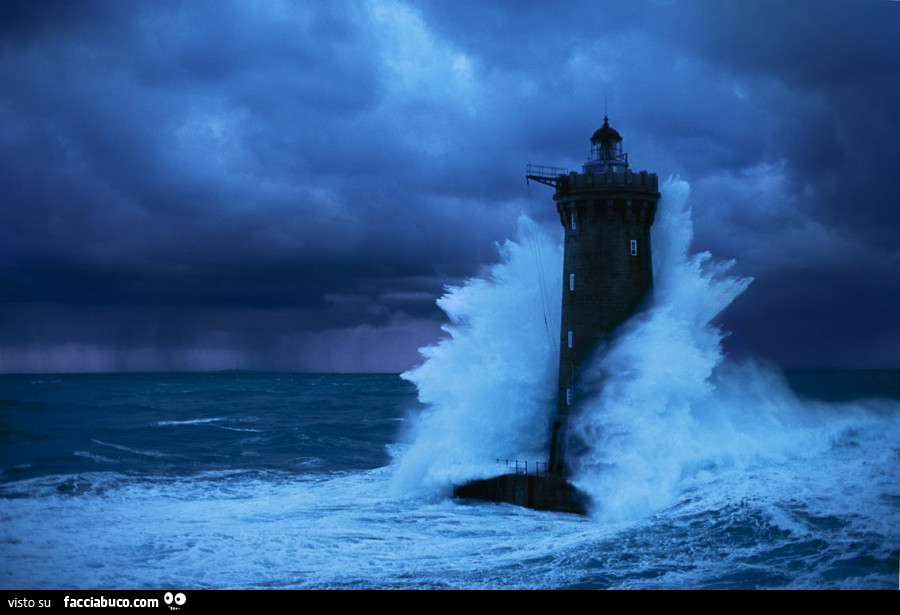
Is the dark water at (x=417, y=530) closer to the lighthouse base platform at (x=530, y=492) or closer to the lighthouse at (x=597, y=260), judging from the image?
the lighthouse base platform at (x=530, y=492)

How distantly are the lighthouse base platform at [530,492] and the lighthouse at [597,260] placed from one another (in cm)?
3

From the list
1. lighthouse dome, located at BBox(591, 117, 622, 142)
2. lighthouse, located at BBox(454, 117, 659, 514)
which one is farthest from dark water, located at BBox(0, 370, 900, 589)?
lighthouse dome, located at BBox(591, 117, 622, 142)

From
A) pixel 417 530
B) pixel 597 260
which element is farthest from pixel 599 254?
pixel 417 530

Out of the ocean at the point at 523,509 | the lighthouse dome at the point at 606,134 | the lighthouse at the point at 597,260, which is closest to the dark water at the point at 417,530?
the ocean at the point at 523,509

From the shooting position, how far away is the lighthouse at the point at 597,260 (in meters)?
14.8

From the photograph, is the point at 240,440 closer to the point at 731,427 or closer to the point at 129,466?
the point at 129,466

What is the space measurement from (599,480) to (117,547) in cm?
759

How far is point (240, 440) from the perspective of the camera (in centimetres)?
2472
